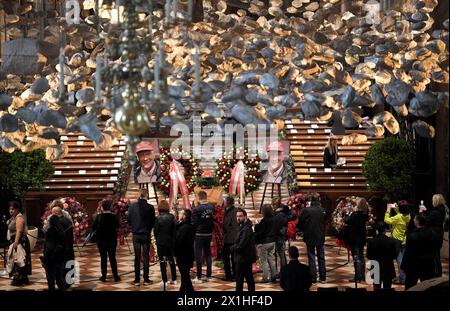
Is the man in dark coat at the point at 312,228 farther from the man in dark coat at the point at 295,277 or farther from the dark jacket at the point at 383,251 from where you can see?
the man in dark coat at the point at 295,277

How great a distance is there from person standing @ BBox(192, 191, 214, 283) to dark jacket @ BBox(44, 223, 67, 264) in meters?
1.68

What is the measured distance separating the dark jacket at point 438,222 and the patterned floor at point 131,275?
3.50 feet

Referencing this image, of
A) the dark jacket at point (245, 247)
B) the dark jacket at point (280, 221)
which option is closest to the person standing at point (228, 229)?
the dark jacket at point (280, 221)

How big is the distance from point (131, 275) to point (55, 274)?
5.29ft

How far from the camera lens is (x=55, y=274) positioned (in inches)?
406

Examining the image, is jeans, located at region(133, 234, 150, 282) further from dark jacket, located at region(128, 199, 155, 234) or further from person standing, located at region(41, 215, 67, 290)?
person standing, located at region(41, 215, 67, 290)

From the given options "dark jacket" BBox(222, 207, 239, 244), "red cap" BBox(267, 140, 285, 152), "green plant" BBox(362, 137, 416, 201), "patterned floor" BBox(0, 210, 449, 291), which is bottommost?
"patterned floor" BBox(0, 210, 449, 291)

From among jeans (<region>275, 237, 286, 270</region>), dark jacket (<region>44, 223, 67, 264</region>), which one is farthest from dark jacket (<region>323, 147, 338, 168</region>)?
dark jacket (<region>44, 223, 67, 264</region>)

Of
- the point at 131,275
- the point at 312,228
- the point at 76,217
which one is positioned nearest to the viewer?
the point at 312,228

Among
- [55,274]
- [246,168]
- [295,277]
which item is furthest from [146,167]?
[295,277]

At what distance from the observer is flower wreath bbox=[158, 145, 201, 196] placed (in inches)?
622

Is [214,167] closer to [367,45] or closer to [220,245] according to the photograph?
[220,245]

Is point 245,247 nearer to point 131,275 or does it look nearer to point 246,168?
point 131,275

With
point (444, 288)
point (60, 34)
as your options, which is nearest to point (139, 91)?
point (444, 288)
